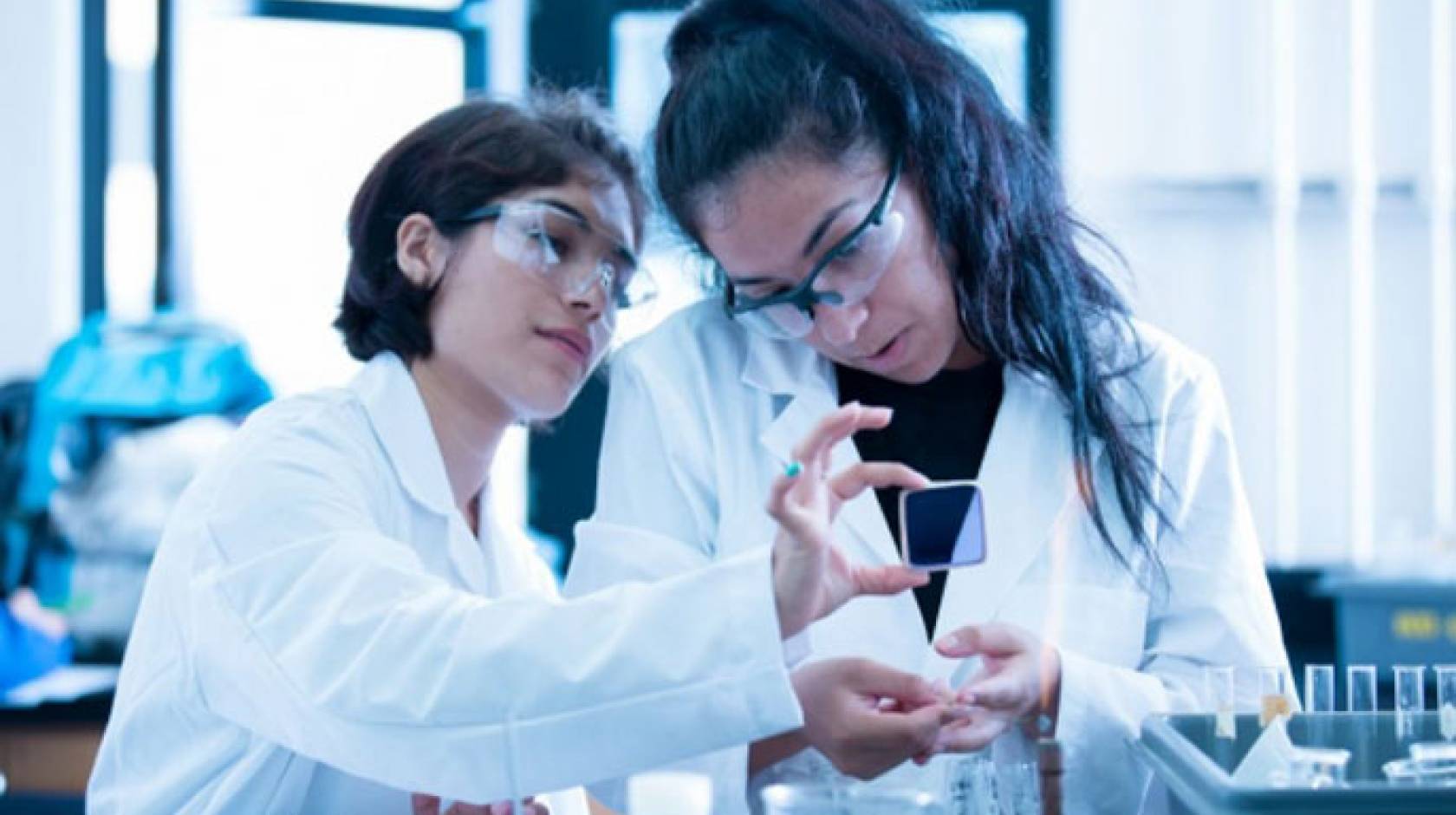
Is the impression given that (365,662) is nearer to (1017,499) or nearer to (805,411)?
(805,411)

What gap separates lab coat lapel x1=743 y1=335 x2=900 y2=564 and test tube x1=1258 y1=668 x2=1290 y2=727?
1.37ft

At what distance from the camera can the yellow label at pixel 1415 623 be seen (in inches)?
140

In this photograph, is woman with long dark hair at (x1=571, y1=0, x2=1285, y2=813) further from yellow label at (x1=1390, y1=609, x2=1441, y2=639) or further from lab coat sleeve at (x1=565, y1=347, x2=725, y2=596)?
yellow label at (x1=1390, y1=609, x2=1441, y2=639)

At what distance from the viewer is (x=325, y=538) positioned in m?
1.53

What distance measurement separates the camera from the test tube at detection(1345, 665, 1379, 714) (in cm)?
143

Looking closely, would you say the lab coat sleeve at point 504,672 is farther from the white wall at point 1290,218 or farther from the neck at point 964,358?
the white wall at point 1290,218

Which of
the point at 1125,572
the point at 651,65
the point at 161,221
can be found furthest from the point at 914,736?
the point at 161,221

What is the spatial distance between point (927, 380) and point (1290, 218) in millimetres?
2641

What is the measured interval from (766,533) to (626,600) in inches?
14.4

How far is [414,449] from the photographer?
1.84 m

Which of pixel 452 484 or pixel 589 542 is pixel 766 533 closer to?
pixel 589 542

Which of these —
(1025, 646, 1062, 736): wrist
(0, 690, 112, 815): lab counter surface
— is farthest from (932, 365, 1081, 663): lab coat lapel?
(0, 690, 112, 815): lab counter surface

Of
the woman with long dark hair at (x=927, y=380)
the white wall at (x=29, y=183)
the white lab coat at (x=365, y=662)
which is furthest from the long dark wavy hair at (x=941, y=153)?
the white wall at (x=29, y=183)

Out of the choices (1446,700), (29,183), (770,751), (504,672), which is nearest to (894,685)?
(770,751)
